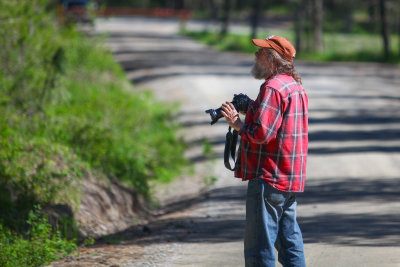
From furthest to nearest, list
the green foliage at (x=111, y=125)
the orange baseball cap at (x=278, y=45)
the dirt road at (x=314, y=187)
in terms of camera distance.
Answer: the green foliage at (x=111, y=125) < the dirt road at (x=314, y=187) < the orange baseball cap at (x=278, y=45)

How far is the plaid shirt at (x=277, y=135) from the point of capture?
4.95 m

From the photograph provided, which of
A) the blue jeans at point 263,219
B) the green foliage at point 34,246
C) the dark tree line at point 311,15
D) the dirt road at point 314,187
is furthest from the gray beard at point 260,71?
the dark tree line at point 311,15

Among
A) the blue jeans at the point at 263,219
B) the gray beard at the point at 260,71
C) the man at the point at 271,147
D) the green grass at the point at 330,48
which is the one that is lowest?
the blue jeans at the point at 263,219

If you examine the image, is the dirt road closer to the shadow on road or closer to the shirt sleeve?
the shadow on road

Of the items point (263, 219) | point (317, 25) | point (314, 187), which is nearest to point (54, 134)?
point (314, 187)

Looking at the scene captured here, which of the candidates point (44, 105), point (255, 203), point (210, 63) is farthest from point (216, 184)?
point (210, 63)

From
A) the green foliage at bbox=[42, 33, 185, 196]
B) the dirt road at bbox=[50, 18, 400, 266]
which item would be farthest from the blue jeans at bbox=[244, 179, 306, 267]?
the green foliage at bbox=[42, 33, 185, 196]

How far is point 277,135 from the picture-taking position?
5031mm

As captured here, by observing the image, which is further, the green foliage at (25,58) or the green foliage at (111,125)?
the green foliage at (25,58)

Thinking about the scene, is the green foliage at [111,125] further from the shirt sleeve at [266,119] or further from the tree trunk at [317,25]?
the tree trunk at [317,25]

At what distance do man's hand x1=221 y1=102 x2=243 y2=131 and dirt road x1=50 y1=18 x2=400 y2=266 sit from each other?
6.11ft

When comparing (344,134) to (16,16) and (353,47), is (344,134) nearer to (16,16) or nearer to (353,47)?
(16,16)

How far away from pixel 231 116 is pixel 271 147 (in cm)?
36

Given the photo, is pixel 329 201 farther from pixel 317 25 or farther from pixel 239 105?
pixel 317 25
